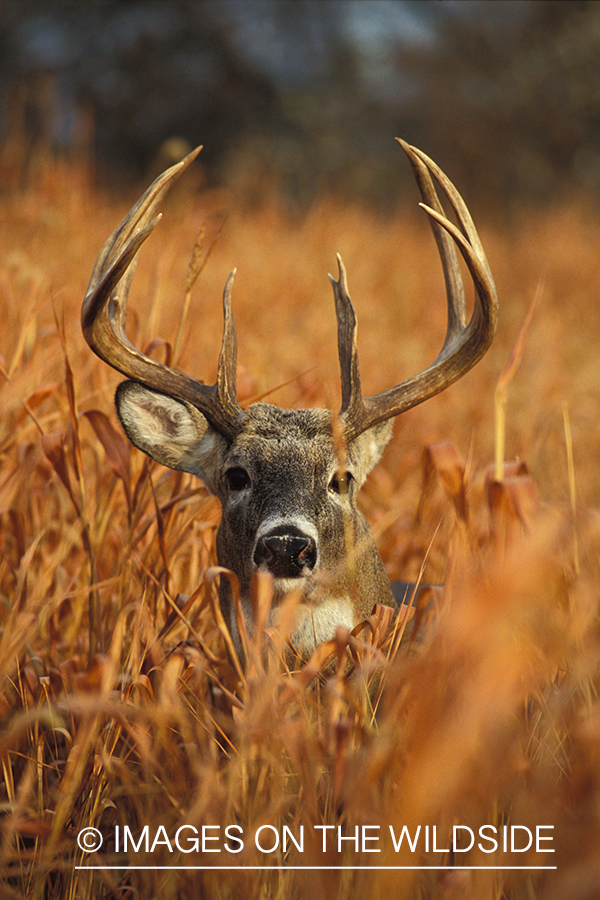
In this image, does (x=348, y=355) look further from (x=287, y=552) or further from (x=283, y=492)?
(x=287, y=552)

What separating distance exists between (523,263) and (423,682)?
10.6 m

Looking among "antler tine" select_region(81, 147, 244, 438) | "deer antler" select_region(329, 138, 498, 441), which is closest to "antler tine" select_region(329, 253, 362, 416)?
"deer antler" select_region(329, 138, 498, 441)

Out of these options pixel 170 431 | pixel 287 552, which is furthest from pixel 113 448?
pixel 287 552

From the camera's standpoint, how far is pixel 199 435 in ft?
9.37

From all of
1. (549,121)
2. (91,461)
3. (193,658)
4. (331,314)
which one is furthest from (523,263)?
(193,658)

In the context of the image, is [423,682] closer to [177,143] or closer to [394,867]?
[394,867]

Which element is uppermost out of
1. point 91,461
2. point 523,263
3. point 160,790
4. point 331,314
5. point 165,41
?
point 165,41

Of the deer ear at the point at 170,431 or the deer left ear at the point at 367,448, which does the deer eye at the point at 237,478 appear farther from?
the deer left ear at the point at 367,448

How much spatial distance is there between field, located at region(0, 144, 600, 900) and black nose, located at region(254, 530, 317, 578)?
23 cm

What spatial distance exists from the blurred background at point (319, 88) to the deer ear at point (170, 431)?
8983mm

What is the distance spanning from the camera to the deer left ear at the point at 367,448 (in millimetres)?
2830

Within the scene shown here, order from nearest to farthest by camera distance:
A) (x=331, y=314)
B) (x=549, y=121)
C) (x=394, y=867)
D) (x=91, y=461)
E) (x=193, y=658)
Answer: (x=394, y=867)
(x=193, y=658)
(x=91, y=461)
(x=331, y=314)
(x=549, y=121)

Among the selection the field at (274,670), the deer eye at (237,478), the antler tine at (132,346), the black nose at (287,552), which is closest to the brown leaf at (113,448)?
the field at (274,670)

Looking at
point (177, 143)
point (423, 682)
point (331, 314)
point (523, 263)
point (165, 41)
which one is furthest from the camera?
point (165, 41)
